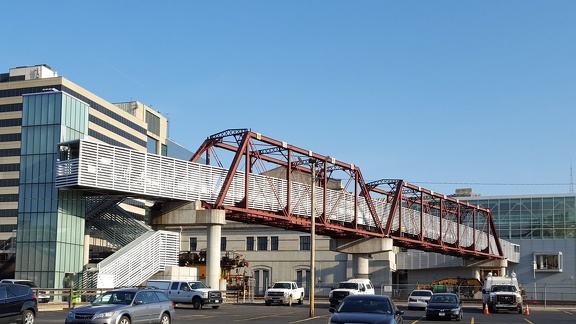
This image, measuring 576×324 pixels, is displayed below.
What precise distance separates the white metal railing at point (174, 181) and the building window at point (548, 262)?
3764 cm

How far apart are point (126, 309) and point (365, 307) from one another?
8093 millimetres

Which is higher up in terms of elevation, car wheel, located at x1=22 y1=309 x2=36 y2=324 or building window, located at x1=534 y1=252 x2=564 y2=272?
building window, located at x1=534 y1=252 x2=564 y2=272

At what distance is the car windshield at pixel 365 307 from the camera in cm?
2148

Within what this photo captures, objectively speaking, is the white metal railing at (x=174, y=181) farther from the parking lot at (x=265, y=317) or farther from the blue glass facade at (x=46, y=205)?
the parking lot at (x=265, y=317)

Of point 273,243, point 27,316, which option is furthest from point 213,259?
point 273,243

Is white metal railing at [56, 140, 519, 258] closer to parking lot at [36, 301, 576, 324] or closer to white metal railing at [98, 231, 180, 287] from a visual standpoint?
white metal railing at [98, 231, 180, 287]

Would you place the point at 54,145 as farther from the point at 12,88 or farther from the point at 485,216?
the point at 12,88

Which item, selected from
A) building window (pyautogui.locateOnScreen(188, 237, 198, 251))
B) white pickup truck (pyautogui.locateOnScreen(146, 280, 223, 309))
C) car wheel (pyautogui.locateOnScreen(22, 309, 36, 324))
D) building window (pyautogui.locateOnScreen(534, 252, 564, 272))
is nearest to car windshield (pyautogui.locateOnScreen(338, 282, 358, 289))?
white pickup truck (pyautogui.locateOnScreen(146, 280, 223, 309))

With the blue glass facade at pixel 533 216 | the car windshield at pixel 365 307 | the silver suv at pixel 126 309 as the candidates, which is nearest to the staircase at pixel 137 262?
the silver suv at pixel 126 309

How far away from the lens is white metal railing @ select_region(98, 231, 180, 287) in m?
49.2

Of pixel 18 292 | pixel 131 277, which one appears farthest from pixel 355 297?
pixel 131 277

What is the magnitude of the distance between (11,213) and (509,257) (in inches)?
3226

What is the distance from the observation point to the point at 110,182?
47.9 meters

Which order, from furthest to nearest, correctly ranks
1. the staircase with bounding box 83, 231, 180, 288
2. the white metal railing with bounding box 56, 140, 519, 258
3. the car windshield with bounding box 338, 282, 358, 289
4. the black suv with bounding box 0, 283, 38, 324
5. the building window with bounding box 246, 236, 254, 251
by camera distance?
the building window with bounding box 246, 236, 254, 251, the car windshield with bounding box 338, 282, 358, 289, the staircase with bounding box 83, 231, 180, 288, the white metal railing with bounding box 56, 140, 519, 258, the black suv with bounding box 0, 283, 38, 324
